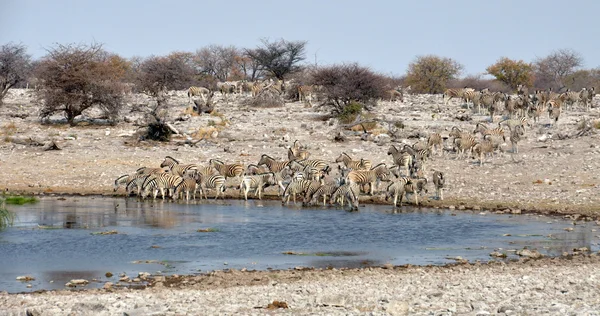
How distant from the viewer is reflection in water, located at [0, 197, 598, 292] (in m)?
12.6

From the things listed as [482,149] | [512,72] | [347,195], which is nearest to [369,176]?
[347,195]

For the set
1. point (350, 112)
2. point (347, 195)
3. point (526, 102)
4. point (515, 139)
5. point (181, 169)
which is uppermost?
point (526, 102)

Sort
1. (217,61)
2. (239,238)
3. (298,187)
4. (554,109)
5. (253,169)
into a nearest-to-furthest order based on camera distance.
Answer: (239,238)
(298,187)
(253,169)
(554,109)
(217,61)

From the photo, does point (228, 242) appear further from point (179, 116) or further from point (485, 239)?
point (179, 116)

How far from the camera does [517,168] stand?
73.9 feet

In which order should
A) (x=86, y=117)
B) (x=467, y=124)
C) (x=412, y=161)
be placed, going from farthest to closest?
(x=86, y=117) → (x=467, y=124) → (x=412, y=161)

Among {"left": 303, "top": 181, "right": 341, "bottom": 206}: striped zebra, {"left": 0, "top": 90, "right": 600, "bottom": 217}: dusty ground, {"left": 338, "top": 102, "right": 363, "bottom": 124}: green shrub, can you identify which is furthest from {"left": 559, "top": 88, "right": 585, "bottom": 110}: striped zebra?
{"left": 303, "top": 181, "right": 341, "bottom": 206}: striped zebra

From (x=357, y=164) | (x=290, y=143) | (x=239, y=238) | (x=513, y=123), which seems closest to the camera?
(x=239, y=238)

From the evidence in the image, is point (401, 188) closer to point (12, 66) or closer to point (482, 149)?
point (482, 149)

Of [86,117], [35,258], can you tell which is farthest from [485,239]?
[86,117]

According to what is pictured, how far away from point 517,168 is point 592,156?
2.29 m

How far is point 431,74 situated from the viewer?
51.8 m

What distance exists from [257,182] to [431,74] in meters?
32.8

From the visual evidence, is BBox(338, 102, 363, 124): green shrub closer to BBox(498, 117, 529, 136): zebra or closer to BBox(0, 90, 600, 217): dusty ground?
BBox(0, 90, 600, 217): dusty ground
